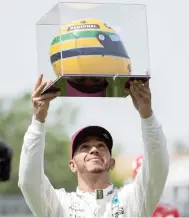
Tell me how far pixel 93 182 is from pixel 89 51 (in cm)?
92

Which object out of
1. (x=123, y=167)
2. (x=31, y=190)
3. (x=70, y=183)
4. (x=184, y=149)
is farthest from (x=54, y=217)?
(x=184, y=149)

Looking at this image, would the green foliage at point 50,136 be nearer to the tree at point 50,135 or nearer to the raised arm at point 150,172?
the tree at point 50,135

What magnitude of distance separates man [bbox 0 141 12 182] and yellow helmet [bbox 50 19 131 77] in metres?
1.06

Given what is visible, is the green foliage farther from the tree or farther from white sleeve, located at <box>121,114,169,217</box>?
white sleeve, located at <box>121,114,169,217</box>

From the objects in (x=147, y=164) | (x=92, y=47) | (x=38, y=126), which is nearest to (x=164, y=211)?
(x=147, y=164)

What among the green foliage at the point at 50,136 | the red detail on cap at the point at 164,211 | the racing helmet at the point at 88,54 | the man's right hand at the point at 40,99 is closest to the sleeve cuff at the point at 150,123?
the racing helmet at the point at 88,54

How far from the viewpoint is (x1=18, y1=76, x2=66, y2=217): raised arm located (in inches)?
295

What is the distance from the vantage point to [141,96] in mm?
7496

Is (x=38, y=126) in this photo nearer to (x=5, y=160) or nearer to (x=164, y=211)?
(x=5, y=160)

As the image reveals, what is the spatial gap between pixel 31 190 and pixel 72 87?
0.75m

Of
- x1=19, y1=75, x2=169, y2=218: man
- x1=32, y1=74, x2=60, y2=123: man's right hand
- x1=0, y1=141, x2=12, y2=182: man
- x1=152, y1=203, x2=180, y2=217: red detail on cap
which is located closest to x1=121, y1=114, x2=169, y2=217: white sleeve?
x1=19, y1=75, x2=169, y2=218: man

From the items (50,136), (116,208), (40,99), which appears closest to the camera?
(40,99)

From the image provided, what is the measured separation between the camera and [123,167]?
55.2 meters

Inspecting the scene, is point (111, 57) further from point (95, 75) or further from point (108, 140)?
point (108, 140)
